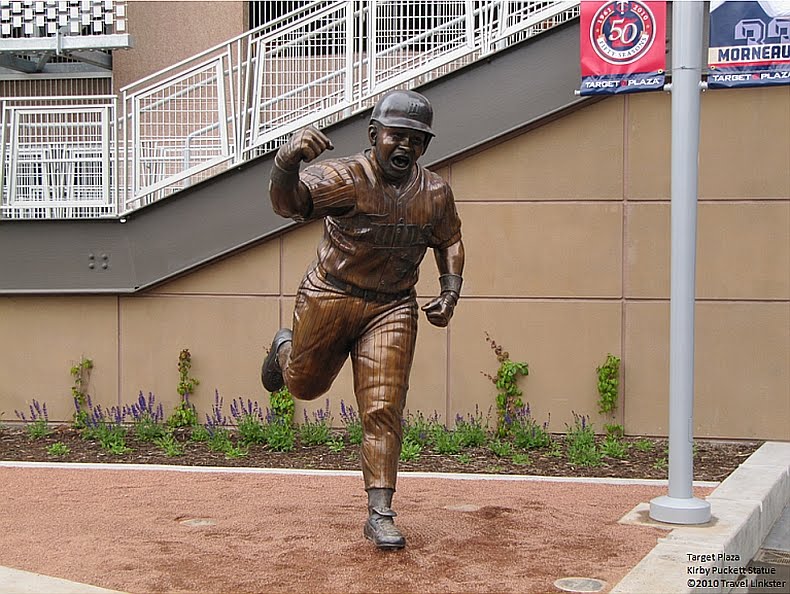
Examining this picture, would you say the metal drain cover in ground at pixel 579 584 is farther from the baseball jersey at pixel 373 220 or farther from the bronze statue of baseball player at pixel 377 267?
the baseball jersey at pixel 373 220

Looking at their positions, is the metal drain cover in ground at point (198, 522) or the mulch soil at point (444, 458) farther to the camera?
the mulch soil at point (444, 458)

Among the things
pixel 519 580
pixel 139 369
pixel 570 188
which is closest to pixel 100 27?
pixel 139 369

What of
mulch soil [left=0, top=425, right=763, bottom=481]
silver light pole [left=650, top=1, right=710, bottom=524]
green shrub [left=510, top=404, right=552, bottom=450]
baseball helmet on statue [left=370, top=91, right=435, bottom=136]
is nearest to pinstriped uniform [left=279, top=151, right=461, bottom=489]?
baseball helmet on statue [left=370, top=91, right=435, bottom=136]

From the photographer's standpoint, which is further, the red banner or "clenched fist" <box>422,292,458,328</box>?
the red banner

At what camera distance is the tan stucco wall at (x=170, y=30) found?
14773mm

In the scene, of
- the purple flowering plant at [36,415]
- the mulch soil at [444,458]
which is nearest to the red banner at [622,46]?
the mulch soil at [444,458]

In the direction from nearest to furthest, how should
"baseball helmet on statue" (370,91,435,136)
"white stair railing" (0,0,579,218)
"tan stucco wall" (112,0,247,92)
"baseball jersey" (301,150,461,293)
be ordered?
"baseball helmet on statue" (370,91,435,136), "baseball jersey" (301,150,461,293), "white stair railing" (0,0,579,218), "tan stucco wall" (112,0,247,92)

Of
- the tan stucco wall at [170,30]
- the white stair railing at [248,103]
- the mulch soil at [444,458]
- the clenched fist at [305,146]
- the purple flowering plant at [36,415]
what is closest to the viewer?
the clenched fist at [305,146]

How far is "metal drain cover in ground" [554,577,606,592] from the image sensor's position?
4777 millimetres

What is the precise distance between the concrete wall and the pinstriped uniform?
3766 millimetres

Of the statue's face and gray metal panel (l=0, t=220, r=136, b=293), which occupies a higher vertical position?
the statue's face

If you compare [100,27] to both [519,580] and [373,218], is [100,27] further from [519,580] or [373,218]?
[519,580]

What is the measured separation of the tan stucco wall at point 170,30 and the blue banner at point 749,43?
25.4ft

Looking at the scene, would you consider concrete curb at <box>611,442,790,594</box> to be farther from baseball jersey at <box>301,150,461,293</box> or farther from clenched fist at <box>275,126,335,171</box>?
clenched fist at <box>275,126,335,171</box>
